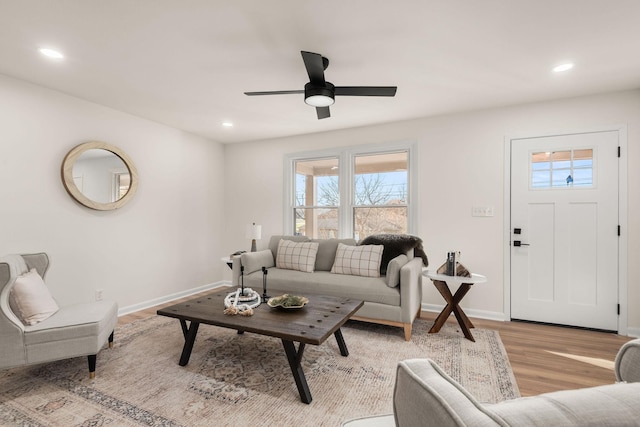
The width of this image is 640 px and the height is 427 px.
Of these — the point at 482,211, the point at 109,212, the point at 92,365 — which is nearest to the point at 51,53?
the point at 109,212

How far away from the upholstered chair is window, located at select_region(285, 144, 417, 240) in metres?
2.93

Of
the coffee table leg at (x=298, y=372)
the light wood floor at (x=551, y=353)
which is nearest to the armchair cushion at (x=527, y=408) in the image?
the coffee table leg at (x=298, y=372)

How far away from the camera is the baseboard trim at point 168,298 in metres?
3.83

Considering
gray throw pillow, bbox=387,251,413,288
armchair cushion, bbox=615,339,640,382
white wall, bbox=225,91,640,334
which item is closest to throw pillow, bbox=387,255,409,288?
gray throw pillow, bbox=387,251,413,288

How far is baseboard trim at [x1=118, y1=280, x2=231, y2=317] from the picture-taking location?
383 centimetres

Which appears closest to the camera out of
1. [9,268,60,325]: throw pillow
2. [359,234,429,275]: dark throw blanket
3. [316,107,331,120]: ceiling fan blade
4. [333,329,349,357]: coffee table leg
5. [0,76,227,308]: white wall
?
[9,268,60,325]: throw pillow

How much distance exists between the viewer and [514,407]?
1.66ft

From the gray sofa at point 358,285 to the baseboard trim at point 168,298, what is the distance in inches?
47.0

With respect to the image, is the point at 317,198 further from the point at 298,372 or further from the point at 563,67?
the point at 563,67

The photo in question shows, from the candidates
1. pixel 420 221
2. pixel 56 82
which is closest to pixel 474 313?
pixel 420 221

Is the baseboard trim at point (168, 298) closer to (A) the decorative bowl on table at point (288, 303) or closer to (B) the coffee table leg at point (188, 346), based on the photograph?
(B) the coffee table leg at point (188, 346)

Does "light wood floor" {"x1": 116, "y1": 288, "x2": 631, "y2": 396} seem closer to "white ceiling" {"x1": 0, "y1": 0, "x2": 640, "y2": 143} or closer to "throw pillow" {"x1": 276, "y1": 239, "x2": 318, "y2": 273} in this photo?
"throw pillow" {"x1": 276, "y1": 239, "x2": 318, "y2": 273}

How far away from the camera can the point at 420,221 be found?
4027mm

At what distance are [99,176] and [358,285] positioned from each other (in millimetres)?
3182
